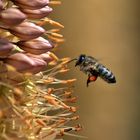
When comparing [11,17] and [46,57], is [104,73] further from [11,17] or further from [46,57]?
[11,17]

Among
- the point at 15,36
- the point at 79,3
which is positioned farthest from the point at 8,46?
the point at 79,3

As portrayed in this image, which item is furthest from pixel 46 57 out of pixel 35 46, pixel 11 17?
pixel 11 17

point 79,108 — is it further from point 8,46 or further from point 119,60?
point 8,46

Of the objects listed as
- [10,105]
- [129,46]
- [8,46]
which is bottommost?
[10,105]

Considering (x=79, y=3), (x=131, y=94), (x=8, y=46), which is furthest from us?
(x=131, y=94)

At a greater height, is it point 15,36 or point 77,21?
point 77,21

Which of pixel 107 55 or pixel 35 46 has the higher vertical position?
pixel 107 55
